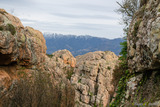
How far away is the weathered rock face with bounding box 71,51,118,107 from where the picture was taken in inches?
1105

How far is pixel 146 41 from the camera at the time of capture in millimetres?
6152

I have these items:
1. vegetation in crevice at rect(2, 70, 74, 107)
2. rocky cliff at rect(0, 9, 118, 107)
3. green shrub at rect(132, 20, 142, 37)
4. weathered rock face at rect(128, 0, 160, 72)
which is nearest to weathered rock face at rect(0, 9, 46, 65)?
rocky cliff at rect(0, 9, 118, 107)

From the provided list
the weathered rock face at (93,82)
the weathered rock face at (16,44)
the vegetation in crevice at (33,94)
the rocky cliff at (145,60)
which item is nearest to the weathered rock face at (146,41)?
the rocky cliff at (145,60)

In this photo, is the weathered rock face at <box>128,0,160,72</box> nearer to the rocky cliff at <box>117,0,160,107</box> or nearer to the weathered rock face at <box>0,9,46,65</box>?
the rocky cliff at <box>117,0,160,107</box>

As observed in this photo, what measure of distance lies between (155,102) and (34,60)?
11.1 metres

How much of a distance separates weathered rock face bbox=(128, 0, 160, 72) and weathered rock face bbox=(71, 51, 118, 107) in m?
20.0

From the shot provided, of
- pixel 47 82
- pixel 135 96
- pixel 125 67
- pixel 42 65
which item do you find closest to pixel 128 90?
pixel 135 96

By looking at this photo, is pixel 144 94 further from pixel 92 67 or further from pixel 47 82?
pixel 92 67

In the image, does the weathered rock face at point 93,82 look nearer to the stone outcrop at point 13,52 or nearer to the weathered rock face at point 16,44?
the weathered rock face at point 16,44

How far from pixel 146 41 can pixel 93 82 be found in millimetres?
24905

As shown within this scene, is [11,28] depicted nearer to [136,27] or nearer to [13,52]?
[13,52]

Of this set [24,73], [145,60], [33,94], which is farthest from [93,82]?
[145,60]

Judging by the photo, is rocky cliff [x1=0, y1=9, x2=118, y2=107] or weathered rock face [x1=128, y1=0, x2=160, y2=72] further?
rocky cliff [x1=0, y1=9, x2=118, y2=107]

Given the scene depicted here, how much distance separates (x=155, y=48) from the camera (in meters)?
5.37
